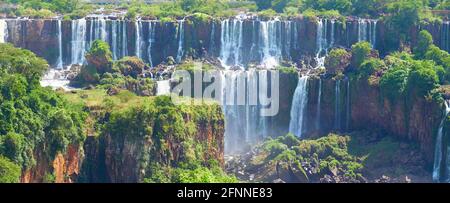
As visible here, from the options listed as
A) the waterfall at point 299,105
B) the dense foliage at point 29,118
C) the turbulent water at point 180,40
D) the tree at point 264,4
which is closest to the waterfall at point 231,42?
the turbulent water at point 180,40

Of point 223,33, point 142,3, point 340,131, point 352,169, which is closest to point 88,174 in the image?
point 352,169

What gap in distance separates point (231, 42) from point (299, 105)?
7352 mm

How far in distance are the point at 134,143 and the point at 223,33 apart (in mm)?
20674

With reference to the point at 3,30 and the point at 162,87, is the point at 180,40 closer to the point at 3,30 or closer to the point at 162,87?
the point at 162,87

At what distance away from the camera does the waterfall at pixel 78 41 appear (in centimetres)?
5291

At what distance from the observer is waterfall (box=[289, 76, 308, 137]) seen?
48.8 metres

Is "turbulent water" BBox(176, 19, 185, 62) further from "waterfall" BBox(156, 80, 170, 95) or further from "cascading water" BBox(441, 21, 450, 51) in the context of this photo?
"cascading water" BBox(441, 21, 450, 51)

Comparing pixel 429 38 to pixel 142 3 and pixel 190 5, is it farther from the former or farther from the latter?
pixel 142 3

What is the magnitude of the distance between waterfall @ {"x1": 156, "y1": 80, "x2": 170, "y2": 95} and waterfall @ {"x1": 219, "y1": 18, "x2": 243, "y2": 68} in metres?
6.85

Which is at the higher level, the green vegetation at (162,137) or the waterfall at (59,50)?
the waterfall at (59,50)

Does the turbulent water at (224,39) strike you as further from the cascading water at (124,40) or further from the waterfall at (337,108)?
the waterfall at (337,108)

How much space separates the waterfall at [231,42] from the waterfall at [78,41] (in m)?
8.43

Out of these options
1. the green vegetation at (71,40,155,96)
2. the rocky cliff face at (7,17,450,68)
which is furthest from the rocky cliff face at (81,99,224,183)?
the rocky cliff face at (7,17,450,68)

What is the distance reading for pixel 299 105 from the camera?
49.0m
